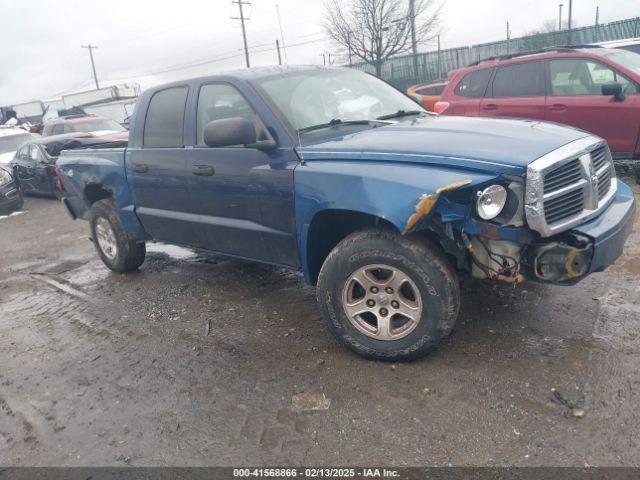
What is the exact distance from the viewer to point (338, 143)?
339 cm

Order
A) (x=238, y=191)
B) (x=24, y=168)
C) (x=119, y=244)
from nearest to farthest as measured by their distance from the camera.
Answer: (x=238, y=191) → (x=119, y=244) → (x=24, y=168)

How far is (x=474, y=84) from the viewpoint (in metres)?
8.02

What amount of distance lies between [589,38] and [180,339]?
22826mm

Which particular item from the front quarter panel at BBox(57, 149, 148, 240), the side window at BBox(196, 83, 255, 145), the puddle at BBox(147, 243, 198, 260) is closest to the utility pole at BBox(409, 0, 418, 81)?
the puddle at BBox(147, 243, 198, 260)

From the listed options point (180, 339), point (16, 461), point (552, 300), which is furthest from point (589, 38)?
point (16, 461)

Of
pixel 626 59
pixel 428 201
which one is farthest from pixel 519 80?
pixel 428 201

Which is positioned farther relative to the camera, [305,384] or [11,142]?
[11,142]

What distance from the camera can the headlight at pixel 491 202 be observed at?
9.14 feet

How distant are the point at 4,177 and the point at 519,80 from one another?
999 cm

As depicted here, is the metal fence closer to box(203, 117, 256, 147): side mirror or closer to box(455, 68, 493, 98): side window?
box(455, 68, 493, 98): side window

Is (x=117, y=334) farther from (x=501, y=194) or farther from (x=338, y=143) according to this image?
(x=501, y=194)

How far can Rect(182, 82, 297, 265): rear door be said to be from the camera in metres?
3.56

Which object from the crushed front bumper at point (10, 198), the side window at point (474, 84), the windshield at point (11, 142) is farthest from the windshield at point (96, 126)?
the side window at point (474, 84)

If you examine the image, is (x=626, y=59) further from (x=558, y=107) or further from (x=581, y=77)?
(x=558, y=107)
